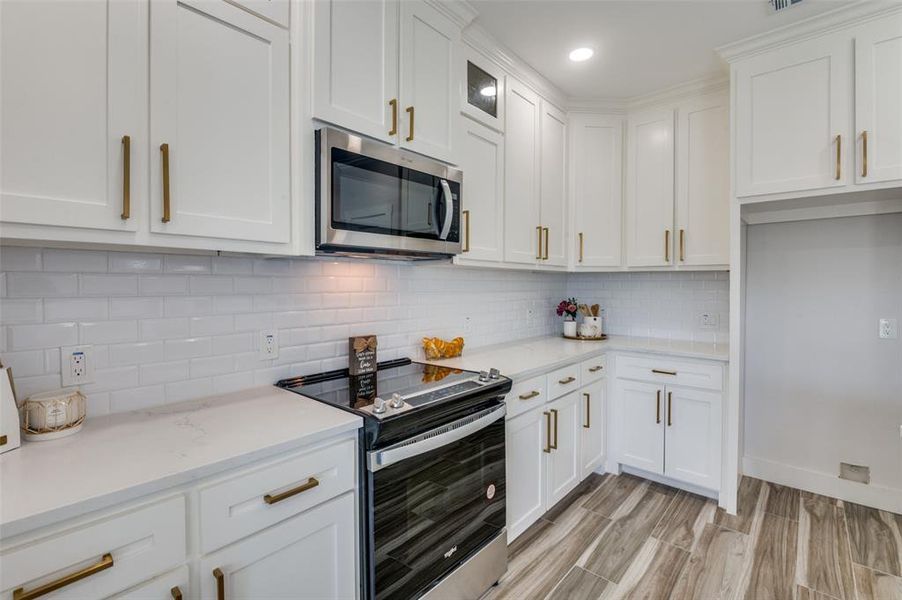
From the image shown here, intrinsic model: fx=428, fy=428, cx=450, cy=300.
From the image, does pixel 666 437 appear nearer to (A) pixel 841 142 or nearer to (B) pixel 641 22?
(A) pixel 841 142

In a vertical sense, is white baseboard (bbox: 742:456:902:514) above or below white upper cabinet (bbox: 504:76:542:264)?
below

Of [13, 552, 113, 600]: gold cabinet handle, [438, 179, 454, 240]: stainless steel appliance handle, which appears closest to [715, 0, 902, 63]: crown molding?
[438, 179, 454, 240]: stainless steel appliance handle

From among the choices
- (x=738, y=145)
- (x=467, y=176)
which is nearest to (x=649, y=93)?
(x=738, y=145)

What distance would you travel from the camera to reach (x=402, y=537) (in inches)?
57.1

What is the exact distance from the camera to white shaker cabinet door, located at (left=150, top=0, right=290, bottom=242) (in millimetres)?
1190

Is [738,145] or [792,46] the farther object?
[738,145]

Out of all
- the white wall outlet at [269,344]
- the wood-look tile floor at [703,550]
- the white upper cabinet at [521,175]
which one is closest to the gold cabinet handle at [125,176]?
the white wall outlet at [269,344]

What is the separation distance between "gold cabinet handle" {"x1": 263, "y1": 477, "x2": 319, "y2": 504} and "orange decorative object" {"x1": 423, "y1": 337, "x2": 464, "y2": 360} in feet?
3.89

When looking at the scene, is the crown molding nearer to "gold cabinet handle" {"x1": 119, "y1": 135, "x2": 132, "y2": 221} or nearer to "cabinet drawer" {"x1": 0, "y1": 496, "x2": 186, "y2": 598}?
"gold cabinet handle" {"x1": 119, "y1": 135, "x2": 132, "y2": 221}

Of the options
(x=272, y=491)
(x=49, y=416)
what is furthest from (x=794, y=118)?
(x=49, y=416)

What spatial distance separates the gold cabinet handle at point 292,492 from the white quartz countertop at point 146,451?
0.38 ft

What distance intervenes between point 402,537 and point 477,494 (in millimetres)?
426

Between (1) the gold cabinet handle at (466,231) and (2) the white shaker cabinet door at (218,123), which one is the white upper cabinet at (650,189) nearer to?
(1) the gold cabinet handle at (466,231)

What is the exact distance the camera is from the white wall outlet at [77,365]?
4.24 feet
